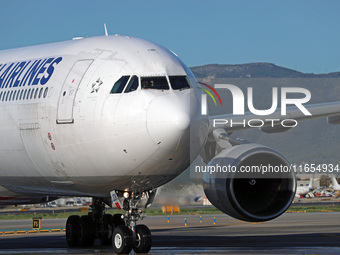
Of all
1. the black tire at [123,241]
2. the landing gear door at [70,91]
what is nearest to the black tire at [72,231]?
the black tire at [123,241]

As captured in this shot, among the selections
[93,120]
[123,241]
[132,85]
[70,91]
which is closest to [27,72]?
[70,91]

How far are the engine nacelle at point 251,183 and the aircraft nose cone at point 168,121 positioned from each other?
2276 mm

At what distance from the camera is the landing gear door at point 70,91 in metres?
→ 16.1

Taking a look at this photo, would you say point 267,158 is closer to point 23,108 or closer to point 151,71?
point 151,71

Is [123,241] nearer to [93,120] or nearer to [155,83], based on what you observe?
[93,120]

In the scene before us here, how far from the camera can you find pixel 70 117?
1600 centimetres

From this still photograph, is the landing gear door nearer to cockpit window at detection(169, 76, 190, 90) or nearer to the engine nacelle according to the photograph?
cockpit window at detection(169, 76, 190, 90)

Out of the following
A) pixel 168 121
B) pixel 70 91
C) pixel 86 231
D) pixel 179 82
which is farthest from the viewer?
pixel 86 231

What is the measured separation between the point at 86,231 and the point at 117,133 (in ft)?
21.3

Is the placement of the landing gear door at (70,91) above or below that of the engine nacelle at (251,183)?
above

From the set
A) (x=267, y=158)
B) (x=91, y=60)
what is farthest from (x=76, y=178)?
(x=267, y=158)

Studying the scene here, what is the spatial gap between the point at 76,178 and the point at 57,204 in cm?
8551

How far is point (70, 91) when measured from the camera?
1625 centimetres

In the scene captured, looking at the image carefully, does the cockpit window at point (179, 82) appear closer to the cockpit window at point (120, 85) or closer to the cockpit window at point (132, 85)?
the cockpit window at point (132, 85)
